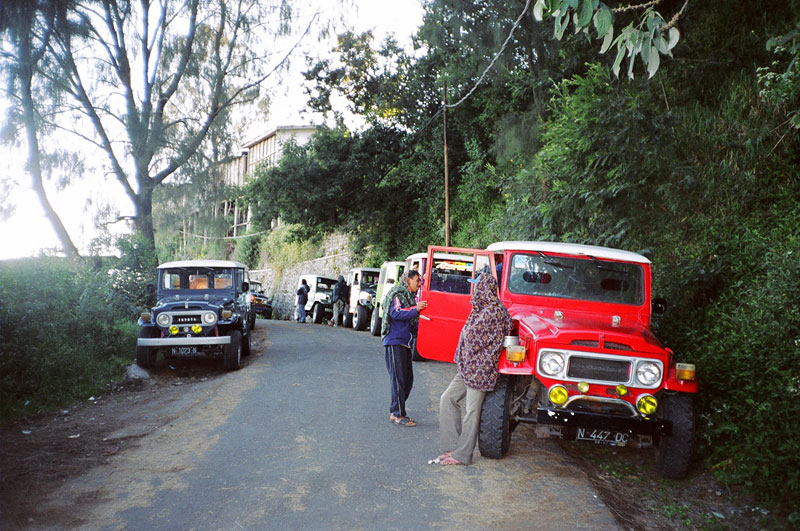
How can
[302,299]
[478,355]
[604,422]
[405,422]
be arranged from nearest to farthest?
[604,422], [478,355], [405,422], [302,299]

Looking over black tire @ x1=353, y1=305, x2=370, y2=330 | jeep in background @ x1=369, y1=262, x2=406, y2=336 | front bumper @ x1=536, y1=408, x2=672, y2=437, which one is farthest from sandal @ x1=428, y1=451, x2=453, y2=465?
black tire @ x1=353, y1=305, x2=370, y2=330

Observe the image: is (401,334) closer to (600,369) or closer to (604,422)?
(600,369)

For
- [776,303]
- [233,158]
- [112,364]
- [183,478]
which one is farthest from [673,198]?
[233,158]

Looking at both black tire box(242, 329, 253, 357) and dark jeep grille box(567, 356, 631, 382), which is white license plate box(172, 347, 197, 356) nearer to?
black tire box(242, 329, 253, 357)

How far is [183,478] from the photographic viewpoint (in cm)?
539

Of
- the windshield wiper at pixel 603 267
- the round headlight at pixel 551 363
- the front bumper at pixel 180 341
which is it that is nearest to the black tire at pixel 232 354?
the front bumper at pixel 180 341

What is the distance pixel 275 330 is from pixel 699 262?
13593 millimetres

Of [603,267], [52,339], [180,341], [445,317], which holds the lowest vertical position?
[180,341]

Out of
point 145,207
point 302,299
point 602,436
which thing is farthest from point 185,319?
point 302,299

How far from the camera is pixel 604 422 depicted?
5297 mm

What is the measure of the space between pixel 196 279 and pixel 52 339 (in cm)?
386

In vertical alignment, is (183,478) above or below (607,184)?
below

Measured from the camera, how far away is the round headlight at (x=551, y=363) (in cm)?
562

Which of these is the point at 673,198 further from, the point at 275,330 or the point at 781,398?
the point at 275,330
